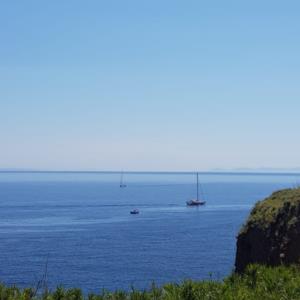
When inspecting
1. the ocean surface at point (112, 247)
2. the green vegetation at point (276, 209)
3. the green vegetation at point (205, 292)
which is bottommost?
the ocean surface at point (112, 247)

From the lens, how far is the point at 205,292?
15.3m

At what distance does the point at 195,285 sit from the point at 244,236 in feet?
85.3

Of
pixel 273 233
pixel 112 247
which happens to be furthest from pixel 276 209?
pixel 112 247

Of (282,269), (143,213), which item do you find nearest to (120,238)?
(143,213)

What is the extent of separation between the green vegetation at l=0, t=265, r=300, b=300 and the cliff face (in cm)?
1738

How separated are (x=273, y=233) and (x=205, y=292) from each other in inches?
932

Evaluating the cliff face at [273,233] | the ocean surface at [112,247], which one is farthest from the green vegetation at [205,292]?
the ocean surface at [112,247]

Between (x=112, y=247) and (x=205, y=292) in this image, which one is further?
(x=112, y=247)

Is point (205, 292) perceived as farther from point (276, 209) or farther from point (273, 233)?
point (276, 209)

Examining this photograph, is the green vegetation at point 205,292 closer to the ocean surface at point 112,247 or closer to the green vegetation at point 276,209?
the green vegetation at point 276,209

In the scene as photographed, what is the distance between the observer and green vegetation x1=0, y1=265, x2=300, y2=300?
1438cm

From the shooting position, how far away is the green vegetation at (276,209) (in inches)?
1451

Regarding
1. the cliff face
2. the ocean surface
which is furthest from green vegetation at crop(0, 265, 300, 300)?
the ocean surface

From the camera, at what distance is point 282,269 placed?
18.7m
